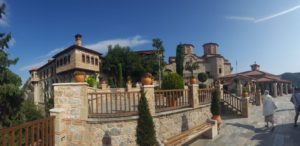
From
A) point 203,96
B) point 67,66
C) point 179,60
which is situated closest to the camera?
point 203,96

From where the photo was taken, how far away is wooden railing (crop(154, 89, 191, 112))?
8791 millimetres

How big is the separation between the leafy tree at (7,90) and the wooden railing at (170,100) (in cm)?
1073

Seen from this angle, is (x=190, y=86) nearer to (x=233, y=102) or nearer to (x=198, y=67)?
(x=233, y=102)

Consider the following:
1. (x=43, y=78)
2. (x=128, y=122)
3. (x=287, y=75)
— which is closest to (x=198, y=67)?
(x=43, y=78)

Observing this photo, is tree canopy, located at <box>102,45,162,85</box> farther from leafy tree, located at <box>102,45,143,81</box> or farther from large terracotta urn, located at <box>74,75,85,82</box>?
large terracotta urn, located at <box>74,75,85,82</box>

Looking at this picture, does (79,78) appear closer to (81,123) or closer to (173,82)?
(81,123)

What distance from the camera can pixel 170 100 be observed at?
9133mm

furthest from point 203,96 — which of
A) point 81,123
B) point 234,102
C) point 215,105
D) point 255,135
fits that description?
point 81,123

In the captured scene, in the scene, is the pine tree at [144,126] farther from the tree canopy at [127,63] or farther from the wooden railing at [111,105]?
the tree canopy at [127,63]

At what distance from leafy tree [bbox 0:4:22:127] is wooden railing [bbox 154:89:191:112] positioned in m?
10.7

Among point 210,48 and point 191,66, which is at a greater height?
point 210,48

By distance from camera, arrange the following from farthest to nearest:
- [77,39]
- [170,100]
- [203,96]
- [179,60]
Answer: [179,60] → [77,39] → [203,96] → [170,100]

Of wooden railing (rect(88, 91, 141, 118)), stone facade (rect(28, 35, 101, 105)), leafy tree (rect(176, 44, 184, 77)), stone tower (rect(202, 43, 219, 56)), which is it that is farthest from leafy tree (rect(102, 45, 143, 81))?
wooden railing (rect(88, 91, 141, 118))

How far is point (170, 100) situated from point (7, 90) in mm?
11330
